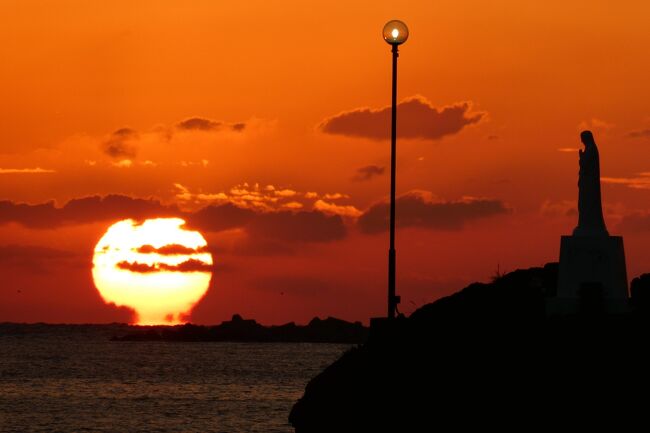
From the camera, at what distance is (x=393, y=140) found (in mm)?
35375

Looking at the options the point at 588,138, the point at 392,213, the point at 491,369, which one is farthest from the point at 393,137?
the point at 491,369

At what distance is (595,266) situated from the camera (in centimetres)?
3259


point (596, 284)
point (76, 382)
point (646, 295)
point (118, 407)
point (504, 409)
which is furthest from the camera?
point (76, 382)

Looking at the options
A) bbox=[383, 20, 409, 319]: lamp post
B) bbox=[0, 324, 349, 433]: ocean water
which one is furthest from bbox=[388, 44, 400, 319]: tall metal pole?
bbox=[0, 324, 349, 433]: ocean water

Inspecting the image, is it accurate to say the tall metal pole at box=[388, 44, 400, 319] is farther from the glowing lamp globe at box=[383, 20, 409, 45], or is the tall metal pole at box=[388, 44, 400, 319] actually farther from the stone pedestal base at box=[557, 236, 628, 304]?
the stone pedestal base at box=[557, 236, 628, 304]

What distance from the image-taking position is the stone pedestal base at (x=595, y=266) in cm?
3253

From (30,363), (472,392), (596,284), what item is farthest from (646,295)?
(30,363)

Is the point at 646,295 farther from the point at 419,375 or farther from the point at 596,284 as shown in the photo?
the point at 419,375

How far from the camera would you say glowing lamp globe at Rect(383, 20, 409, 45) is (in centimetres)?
3403

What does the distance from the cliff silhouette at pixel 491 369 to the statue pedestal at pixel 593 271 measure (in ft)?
0.84

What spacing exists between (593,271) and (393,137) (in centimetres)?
661

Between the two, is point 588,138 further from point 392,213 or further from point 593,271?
point 392,213

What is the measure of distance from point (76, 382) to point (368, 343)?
9610cm

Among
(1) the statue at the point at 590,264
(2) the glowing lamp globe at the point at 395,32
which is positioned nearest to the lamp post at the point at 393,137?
(2) the glowing lamp globe at the point at 395,32
